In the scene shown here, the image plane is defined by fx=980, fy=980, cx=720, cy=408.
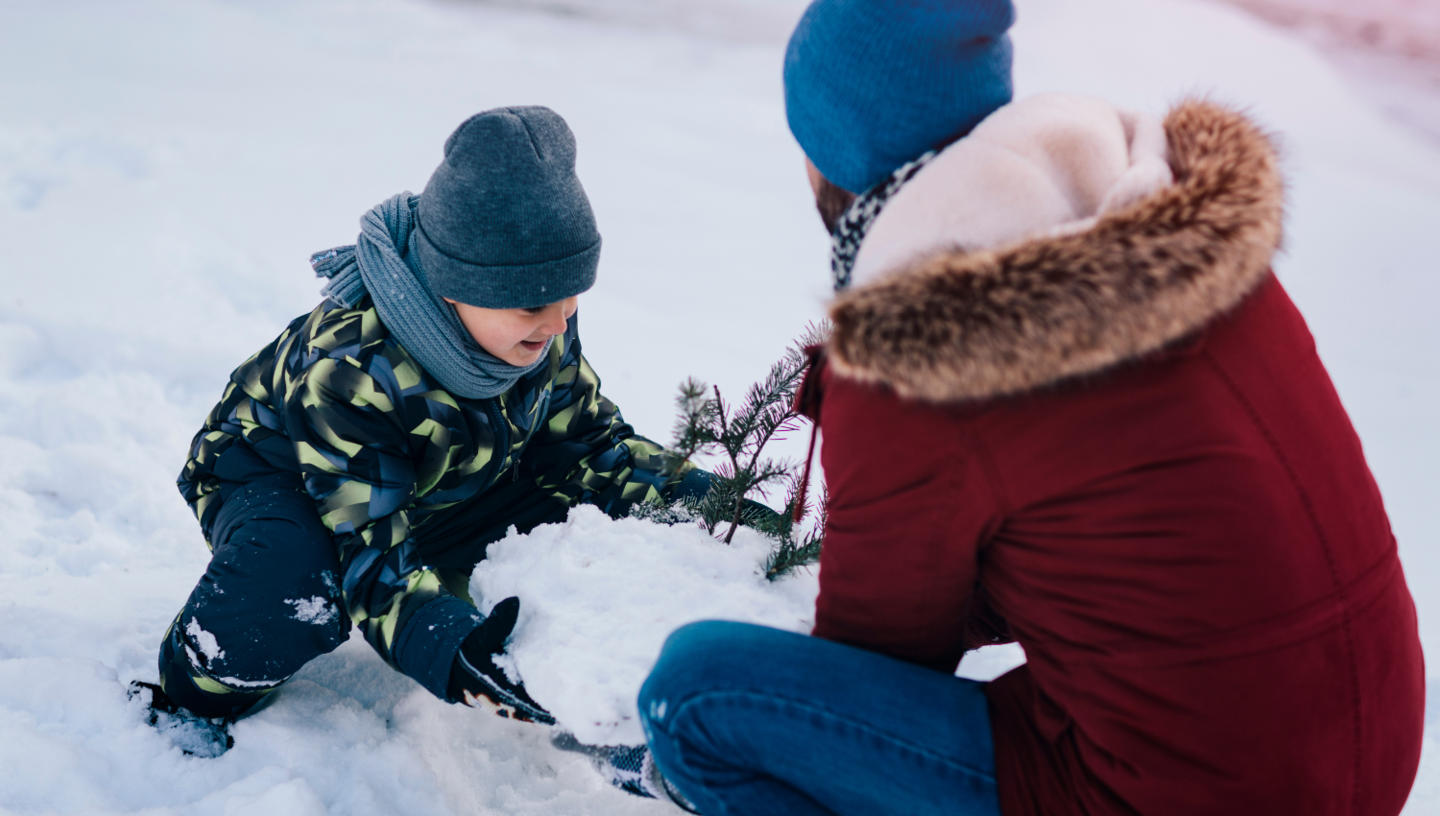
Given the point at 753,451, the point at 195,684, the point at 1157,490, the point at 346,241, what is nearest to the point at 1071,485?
the point at 1157,490

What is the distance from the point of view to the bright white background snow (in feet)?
5.47

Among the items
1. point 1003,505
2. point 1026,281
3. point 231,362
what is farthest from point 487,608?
point 231,362

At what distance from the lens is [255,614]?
1612 millimetres

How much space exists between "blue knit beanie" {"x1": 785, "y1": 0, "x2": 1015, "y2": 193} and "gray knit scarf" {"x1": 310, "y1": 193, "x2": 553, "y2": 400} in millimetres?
805

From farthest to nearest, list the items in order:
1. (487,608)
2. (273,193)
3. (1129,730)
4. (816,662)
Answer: (273,193), (487,608), (816,662), (1129,730)

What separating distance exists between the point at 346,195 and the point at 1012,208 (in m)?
3.78

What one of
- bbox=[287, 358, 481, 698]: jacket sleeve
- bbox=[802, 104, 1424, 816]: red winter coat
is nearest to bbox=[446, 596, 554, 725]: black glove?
bbox=[287, 358, 481, 698]: jacket sleeve

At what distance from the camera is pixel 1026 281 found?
0.92m

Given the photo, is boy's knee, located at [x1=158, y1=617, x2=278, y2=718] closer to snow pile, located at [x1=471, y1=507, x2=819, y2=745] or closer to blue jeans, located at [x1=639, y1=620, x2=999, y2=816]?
snow pile, located at [x1=471, y1=507, x2=819, y2=745]

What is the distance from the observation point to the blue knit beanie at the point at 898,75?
3.71 ft

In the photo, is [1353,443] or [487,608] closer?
[1353,443]

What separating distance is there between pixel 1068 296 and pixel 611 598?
0.89 metres

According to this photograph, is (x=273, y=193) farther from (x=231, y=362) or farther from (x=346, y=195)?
(x=231, y=362)

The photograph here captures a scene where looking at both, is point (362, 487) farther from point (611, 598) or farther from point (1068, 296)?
point (1068, 296)
